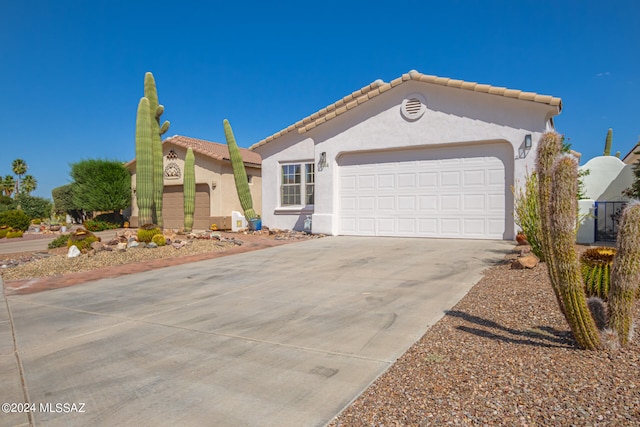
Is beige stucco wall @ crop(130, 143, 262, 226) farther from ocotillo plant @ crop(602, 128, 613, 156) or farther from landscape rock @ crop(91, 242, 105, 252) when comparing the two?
ocotillo plant @ crop(602, 128, 613, 156)

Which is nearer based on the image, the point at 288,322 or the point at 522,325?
the point at 522,325

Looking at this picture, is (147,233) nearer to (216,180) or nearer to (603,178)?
(216,180)

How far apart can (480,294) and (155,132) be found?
13.2m

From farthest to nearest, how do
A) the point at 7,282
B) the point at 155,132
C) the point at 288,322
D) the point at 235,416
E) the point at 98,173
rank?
1. the point at 98,173
2. the point at 155,132
3. the point at 7,282
4. the point at 288,322
5. the point at 235,416

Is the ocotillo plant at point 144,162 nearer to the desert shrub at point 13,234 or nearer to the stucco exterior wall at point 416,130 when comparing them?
the stucco exterior wall at point 416,130

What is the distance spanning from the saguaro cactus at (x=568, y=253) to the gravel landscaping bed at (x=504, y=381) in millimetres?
223

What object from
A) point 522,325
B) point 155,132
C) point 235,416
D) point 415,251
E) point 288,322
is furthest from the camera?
point 155,132

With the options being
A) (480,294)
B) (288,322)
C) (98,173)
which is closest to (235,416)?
(288,322)

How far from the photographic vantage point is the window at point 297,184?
650 inches

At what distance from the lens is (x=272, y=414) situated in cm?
283

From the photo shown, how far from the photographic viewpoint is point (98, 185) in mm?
22562

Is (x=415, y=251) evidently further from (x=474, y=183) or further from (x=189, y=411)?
(x=189, y=411)

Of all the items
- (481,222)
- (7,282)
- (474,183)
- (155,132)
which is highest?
(155,132)

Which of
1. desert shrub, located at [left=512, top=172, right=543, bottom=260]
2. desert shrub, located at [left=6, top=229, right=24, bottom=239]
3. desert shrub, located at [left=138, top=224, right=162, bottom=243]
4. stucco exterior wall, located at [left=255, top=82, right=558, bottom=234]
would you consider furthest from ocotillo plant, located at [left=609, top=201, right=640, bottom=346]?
desert shrub, located at [left=6, top=229, right=24, bottom=239]
